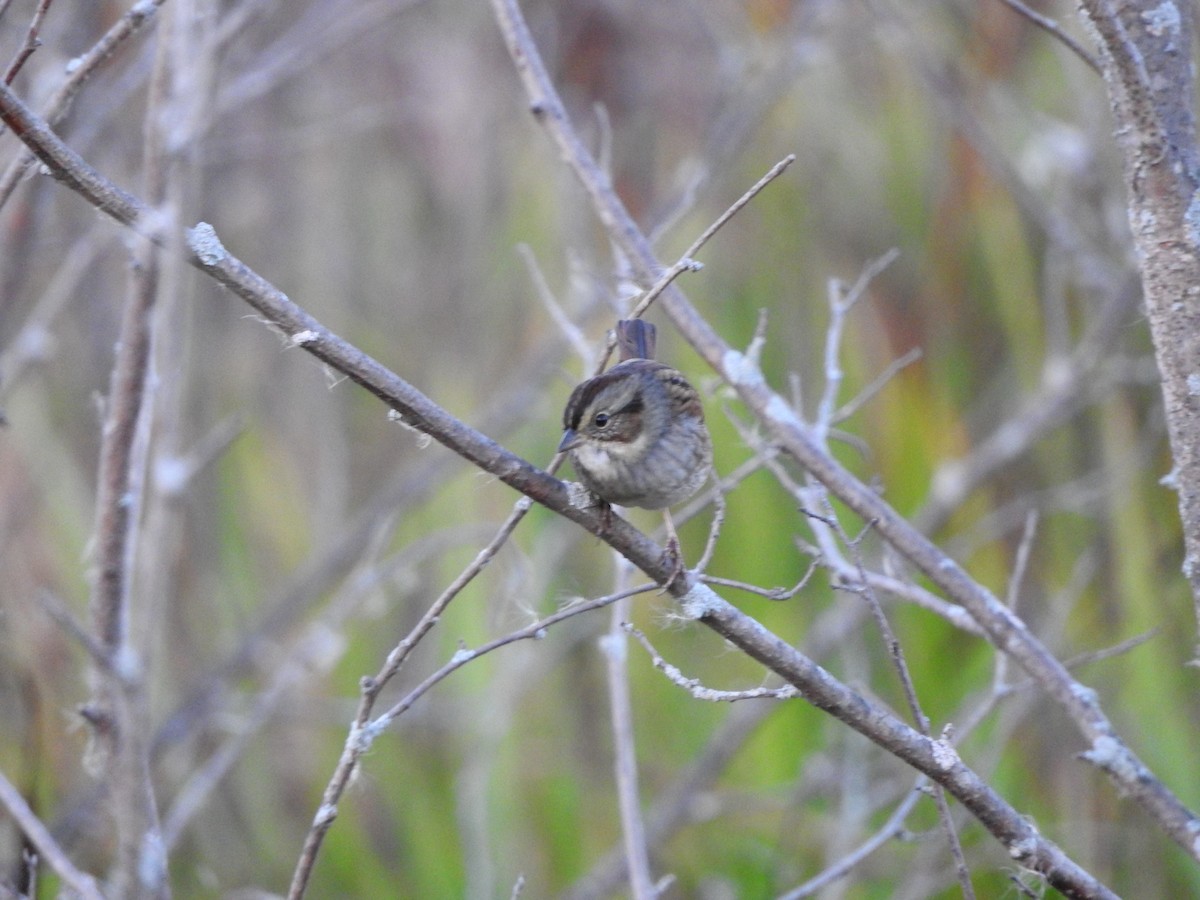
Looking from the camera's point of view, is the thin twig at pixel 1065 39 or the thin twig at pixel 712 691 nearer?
the thin twig at pixel 712 691

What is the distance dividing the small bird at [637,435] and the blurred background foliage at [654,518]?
0.82 meters

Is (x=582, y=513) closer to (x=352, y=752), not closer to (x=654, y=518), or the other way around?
(x=352, y=752)

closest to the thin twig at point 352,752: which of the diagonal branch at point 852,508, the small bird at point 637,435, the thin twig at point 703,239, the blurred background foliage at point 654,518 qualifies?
the diagonal branch at point 852,508

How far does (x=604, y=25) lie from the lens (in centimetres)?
541

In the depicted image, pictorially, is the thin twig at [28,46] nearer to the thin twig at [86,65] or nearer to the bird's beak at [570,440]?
the thin twig at [86,65]

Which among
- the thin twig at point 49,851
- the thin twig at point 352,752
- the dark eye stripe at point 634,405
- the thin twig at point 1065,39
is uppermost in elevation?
the thin twig at point 1065,39

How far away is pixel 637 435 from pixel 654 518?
203 centimetres

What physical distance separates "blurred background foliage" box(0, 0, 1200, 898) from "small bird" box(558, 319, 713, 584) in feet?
2.69

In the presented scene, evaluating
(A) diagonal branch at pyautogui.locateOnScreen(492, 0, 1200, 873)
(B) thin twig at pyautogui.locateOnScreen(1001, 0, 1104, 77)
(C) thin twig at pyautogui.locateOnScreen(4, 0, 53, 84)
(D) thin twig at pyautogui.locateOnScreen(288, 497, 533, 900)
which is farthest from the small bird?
(C) thin twig at pyautogui.locateOnScreen(4, 0, 53, 84)

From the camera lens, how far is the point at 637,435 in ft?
7.06

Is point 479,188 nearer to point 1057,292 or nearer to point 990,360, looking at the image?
point 990,360

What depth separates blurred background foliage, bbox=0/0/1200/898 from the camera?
11.3 ft

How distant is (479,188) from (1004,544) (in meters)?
2.55

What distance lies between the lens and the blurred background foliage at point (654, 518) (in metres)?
3.45
